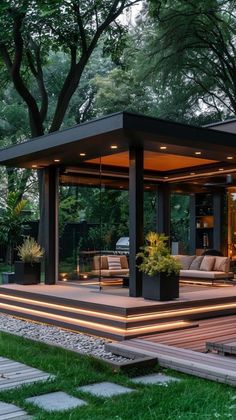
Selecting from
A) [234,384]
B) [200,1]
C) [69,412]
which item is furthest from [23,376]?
[200,1]

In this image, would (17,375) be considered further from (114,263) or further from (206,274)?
(206,274)

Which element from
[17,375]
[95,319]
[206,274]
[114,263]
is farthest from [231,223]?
[17,375]

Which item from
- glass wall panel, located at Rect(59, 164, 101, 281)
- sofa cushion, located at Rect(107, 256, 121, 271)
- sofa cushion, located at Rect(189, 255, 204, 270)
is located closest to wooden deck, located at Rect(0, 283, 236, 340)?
sofa cushion, located at Rect(107, 256, 121, 271)

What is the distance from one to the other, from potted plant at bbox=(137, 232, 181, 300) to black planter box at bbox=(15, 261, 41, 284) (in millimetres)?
3146

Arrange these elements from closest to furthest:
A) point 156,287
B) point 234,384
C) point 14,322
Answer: point 234,384 < point 156,287 < point 14,322

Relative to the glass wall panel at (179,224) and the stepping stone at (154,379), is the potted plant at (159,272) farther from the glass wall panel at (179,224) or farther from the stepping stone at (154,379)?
the glass wall panel at (179,224)

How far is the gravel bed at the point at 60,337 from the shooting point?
5.88 metres

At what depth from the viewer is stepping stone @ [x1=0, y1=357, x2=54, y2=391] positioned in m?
4.44

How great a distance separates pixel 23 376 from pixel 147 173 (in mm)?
7483

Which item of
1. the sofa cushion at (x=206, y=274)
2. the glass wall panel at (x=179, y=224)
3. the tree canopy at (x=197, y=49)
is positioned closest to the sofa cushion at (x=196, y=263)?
the sofa cushion at (x=206, y=274)

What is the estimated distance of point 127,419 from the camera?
11.5 feet

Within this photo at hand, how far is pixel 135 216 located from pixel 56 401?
15.0 feet

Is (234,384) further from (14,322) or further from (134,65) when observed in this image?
(134,65)

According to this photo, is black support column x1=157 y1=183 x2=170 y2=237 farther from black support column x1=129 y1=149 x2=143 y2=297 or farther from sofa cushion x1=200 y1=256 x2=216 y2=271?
black support column x1=129 y1=149 x2=143 y2=297
